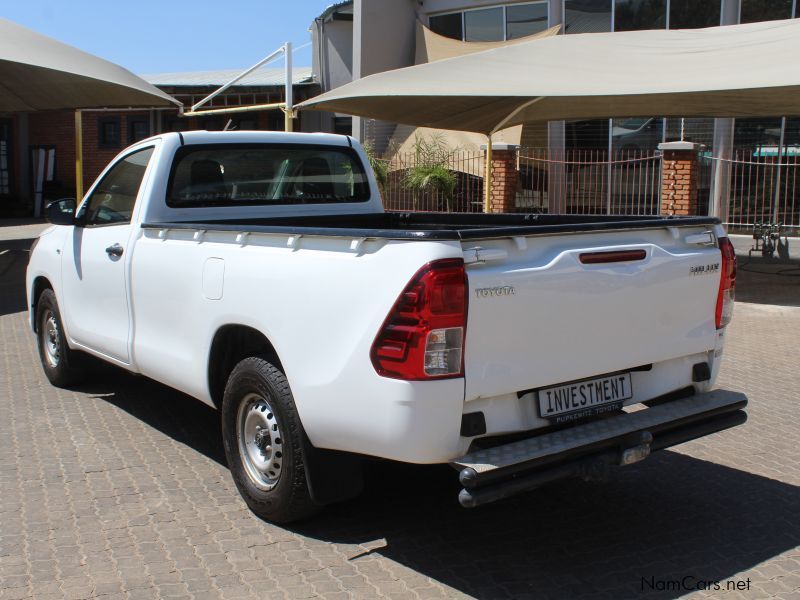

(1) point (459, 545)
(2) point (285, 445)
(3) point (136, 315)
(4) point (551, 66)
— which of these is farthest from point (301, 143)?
(4) point (551, 66)

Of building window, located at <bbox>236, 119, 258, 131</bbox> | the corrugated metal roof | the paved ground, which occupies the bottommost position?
the paved ground

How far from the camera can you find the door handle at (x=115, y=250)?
5594 mm

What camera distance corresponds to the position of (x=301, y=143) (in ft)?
20.2

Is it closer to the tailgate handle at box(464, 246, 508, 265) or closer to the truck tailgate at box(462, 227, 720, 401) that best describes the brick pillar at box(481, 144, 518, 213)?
the truck tailgate at box(462, 227, 720, 401)

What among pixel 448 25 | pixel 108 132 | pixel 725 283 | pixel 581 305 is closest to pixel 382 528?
pixel 581 305

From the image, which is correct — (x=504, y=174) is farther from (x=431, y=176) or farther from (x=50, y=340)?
(x=50, y=340)

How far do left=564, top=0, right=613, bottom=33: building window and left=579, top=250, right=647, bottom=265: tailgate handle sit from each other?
1797cm

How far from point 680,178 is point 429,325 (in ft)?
40.9

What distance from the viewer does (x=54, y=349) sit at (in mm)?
7160

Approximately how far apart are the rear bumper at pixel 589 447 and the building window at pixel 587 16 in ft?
58.5

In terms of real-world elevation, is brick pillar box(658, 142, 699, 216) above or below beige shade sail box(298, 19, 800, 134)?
below

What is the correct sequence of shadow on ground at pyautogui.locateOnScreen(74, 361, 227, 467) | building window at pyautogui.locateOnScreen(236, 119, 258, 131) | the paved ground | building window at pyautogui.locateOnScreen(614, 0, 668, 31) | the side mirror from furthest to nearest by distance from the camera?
building window at pyautogui.locateOnScreen(236, 119, 258, 131) < building window at pyautogui.locateOnScreen(614, 0, 668, 31) < the side mirror < shadow on ground at pyautogui.locateOnScreen(74, 361, 227, 467) < the paved ground

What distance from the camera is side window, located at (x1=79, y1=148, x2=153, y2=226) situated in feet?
19.0

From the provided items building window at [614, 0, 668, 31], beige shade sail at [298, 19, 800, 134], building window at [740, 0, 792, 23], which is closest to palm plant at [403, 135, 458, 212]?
beige shade sail at [298, 19, 800, 134]
